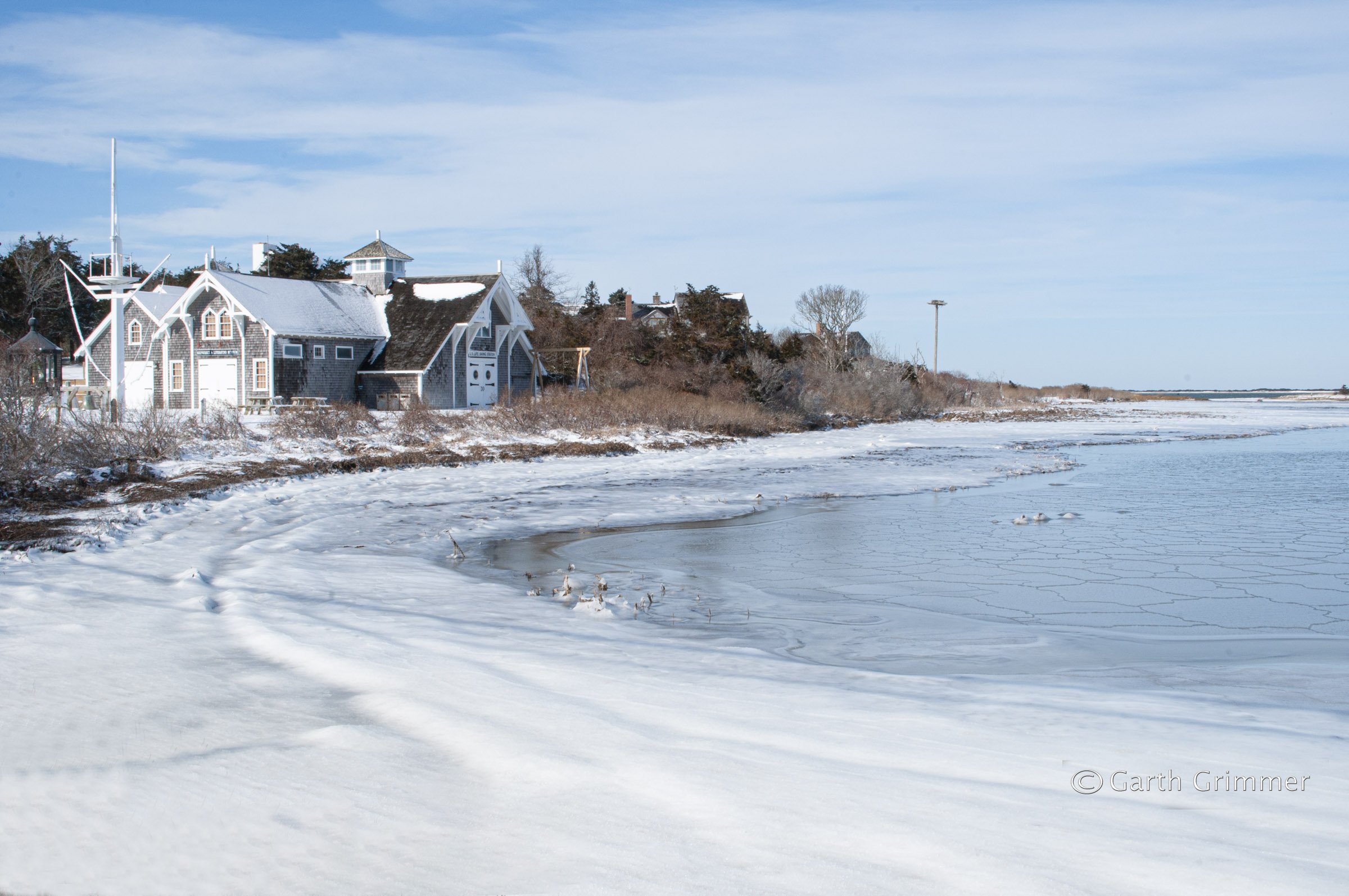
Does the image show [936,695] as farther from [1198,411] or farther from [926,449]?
[1198,411]

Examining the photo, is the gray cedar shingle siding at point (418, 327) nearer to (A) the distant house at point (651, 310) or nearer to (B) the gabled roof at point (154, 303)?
(B) the gabled roof at point (154, 303)

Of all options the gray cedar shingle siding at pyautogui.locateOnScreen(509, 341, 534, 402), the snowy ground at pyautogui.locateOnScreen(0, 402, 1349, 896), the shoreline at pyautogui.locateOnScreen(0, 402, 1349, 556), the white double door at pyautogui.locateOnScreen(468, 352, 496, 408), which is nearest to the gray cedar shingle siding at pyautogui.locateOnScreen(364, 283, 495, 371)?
the white double door at pyautogui.locateOnScreen(468, 352, 496, 408)

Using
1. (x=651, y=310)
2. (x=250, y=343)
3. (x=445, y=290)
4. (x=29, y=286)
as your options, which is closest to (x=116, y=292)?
(x=250, y=343)

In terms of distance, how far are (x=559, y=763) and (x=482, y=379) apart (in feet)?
128

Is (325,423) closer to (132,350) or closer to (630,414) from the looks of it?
(630,414)

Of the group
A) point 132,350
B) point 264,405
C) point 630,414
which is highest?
point 132,350

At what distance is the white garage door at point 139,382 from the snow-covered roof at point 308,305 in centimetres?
562

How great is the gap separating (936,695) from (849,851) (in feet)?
7.48

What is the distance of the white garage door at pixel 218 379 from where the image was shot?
126 feet

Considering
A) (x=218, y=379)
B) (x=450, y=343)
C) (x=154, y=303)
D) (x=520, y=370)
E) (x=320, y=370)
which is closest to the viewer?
(x=218, y=379)

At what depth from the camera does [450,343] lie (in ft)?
133

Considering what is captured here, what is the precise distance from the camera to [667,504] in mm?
16250

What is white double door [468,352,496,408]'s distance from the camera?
41844 millimetres

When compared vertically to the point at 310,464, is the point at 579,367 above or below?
above
